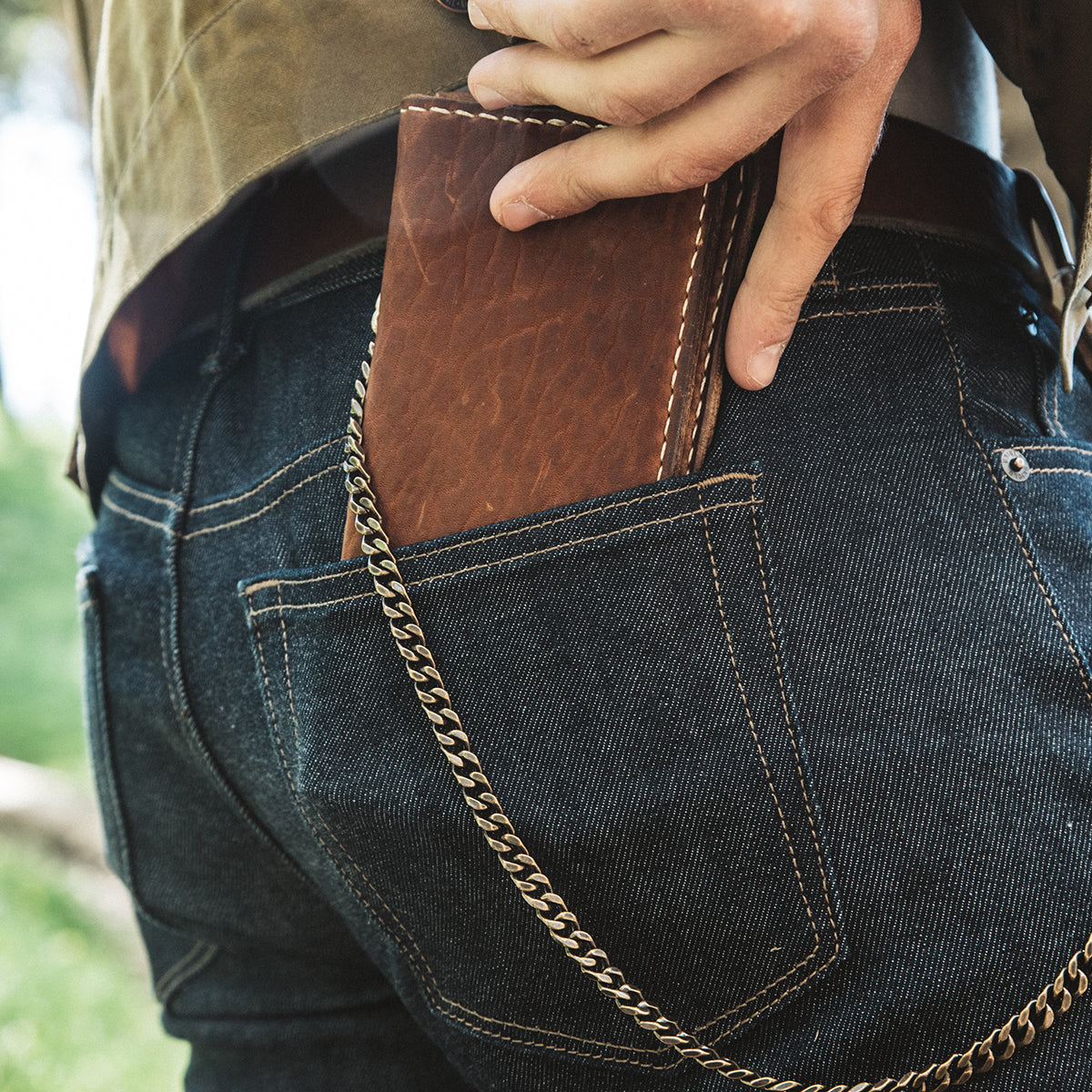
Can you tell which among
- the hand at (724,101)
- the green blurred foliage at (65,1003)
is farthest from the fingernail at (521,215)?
the green blurred foliage at (65,1003)

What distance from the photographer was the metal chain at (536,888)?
0.68m

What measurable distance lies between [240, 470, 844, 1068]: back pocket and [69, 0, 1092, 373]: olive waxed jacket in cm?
40

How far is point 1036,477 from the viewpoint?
74cm

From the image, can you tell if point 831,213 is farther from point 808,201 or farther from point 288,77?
point 288,77

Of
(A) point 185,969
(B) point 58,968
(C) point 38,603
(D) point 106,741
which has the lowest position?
(C) point 38,603

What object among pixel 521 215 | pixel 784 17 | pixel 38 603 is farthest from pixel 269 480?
pixel 38 603

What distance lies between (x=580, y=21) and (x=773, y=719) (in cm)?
50

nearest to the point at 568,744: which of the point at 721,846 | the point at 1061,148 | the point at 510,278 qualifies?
Result: the point at 721,846

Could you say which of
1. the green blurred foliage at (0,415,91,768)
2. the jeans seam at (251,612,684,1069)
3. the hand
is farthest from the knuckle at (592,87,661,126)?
the green blurred foliage at (0,415,91,768)

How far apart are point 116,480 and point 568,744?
68 cm

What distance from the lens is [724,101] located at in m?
0.63

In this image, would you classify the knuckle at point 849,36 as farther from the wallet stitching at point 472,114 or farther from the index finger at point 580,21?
the wallet stitching at point 472,114

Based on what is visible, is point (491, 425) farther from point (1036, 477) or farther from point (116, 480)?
point (116, 480)

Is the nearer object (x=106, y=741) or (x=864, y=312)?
(x=864, y=312)
